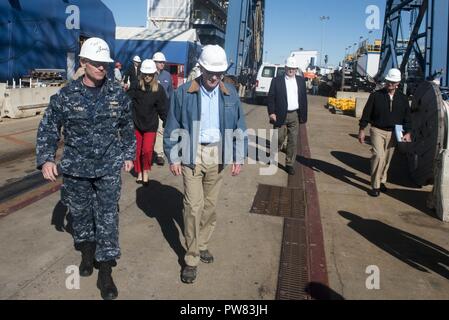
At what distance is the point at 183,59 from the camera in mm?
31672

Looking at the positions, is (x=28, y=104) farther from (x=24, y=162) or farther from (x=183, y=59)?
(x=183, y=59)

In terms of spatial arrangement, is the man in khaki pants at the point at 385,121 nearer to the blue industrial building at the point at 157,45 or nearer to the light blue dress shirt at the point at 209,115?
the light blue dress shirt at the point at 209,115

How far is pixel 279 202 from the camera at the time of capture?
19.4ft

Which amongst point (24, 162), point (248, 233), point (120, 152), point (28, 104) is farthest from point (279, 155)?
point (28, 104)

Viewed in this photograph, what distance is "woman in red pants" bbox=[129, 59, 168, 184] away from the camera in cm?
602

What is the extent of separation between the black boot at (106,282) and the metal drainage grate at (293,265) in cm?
132

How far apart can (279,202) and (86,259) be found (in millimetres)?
3039

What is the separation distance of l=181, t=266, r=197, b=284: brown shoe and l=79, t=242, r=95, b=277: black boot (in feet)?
2.68

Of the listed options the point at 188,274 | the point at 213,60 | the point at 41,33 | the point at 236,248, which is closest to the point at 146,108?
the point at 236,248
